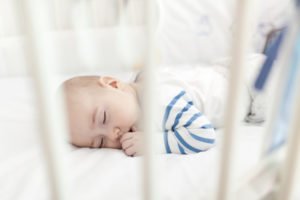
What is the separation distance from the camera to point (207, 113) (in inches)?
36.4

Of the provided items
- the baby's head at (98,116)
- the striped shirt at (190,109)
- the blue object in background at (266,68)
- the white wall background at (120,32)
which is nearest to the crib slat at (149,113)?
the blue object in background at (266,68)

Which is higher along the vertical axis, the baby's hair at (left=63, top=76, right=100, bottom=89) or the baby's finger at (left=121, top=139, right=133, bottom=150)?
the baby's hair at (left=63, top=76, right=100, bottom=89)

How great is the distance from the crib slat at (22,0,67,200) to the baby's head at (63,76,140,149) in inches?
13.8

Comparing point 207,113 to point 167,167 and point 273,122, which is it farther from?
point 273,122

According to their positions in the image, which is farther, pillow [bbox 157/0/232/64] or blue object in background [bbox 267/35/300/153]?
pillow [bbox 157/0/232/64]

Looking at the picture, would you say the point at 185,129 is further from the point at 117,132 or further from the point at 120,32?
the point at 120,32

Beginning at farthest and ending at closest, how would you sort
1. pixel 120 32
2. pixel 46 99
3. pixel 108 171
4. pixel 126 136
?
1. pixel 120 32
2. pixel 126 136
3. pixel 108 171
4. pixel 46 99

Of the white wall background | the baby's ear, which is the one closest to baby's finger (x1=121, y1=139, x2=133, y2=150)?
the baby's ear

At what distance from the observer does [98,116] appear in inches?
33.0

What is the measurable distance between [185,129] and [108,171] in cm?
19

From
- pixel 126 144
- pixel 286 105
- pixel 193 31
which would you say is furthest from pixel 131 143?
pixel 193 31

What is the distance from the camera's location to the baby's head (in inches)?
32.9

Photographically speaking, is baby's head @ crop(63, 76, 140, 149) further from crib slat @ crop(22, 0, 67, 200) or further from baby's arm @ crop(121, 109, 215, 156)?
crib slat @ crop(22, 0, 67, 200)

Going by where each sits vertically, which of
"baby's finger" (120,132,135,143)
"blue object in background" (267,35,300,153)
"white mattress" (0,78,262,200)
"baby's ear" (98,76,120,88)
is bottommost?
"white mattress" (0,78,262,200)
